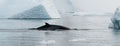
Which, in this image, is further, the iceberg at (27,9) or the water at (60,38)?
the iceberg at (27,9)

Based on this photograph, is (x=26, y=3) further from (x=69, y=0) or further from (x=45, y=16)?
(x=69, y=0)

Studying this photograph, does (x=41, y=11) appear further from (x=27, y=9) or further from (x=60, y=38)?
(x=60, y=38)

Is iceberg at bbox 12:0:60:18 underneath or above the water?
above

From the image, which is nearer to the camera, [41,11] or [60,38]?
[60,38]

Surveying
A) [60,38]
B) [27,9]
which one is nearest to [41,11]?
[27,9]

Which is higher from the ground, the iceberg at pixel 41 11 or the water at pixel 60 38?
the iceberg at pixel 41 11

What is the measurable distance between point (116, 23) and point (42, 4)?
17838 mm

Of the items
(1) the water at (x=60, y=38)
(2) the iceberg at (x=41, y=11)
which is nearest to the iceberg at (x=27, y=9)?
(2) the iceberg at (x=41, y=11)

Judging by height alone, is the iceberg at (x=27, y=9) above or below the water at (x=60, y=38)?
above

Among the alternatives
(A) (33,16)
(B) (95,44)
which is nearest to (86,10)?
(A) (33,16)

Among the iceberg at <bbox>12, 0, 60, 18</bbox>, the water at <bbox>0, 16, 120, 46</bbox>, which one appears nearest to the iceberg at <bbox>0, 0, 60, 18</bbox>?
the iceberg at <bbox>12, 0, 60, 18</bbox>

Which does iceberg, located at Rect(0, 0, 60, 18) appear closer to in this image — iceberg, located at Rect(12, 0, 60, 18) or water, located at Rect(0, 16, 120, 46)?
iceberg, located at Rect(12, 0, 60, 18)

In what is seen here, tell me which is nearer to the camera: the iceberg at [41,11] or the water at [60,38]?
the water at [60,38]

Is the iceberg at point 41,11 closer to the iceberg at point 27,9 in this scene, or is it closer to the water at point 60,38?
the iceberg at point 27,9
